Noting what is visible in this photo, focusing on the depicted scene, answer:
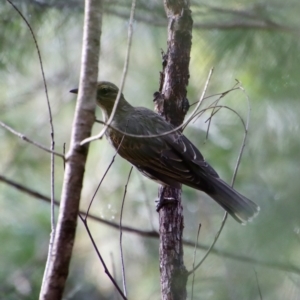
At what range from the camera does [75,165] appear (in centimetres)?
262

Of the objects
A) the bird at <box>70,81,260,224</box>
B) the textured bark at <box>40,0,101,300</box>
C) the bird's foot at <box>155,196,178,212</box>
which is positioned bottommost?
the textured bark at <box>40,0,101,300</box>

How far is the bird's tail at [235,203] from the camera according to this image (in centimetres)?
422

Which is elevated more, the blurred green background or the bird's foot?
the blurred green background

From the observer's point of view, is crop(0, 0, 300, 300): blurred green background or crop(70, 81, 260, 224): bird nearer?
crop(0, 0, 300, 300): blurred green background

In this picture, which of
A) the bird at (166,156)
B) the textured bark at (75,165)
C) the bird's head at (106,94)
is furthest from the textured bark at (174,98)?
the textured bark at (75,165)

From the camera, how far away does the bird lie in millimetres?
4867

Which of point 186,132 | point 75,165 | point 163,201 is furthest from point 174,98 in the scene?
point 186,132

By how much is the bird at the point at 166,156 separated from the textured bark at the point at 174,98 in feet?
0.59

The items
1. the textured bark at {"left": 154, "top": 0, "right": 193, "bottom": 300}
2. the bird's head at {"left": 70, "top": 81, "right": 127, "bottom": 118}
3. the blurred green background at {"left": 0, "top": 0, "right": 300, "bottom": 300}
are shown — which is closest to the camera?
the blurred green background at {"left": 0, "top": 0, "right": 300, "bottom": 300}

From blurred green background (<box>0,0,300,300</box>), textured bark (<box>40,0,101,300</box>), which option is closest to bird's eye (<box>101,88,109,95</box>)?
blurred green background (<box>0,0,300,300</box>)

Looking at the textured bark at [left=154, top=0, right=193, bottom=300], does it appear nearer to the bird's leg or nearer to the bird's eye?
the bird's leg

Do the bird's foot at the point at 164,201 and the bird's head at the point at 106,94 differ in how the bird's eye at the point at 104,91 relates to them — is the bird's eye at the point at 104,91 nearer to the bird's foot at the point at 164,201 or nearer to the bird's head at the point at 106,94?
the bird's head at the point at 106,94

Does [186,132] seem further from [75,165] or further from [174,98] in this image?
[75,165]

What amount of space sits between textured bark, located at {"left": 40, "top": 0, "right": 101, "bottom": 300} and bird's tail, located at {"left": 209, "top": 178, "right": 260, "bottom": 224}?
1.69m
